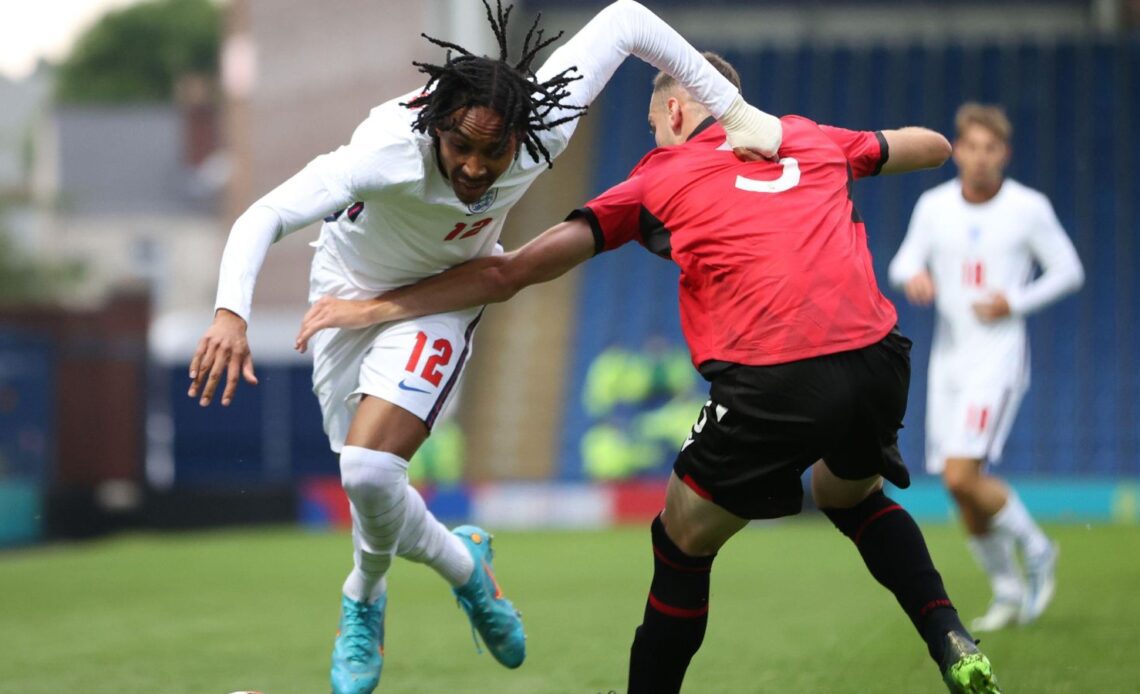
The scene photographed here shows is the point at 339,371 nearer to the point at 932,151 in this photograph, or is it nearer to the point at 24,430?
the point at 932,151

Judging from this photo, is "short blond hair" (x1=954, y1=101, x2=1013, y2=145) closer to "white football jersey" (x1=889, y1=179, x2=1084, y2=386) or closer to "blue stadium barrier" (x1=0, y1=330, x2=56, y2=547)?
"white football jersey" (x1=889, y1=179, x2=1084, y2=386)

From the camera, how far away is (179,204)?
5669 centimetres

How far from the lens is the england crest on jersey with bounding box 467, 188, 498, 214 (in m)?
5.17

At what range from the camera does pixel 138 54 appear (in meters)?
65.4

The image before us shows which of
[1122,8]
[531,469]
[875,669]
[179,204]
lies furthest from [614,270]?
[179,204]

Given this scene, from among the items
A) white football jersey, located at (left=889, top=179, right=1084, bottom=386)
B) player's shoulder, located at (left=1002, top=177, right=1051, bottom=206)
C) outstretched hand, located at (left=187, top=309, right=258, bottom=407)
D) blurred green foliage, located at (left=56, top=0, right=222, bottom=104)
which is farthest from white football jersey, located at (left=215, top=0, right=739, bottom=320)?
blurred green foliage, located at (left=56, top=0, right=222, bottom=104)

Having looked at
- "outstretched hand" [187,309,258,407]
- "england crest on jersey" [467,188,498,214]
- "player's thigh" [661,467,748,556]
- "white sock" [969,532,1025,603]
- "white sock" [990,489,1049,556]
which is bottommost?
"white sock" [969,532,1025,603]

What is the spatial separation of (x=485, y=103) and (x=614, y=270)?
17.4m

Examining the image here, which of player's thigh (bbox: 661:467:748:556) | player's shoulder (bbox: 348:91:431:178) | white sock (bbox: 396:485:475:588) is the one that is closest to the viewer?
player's thigh (bbox: 661:467:748:556)

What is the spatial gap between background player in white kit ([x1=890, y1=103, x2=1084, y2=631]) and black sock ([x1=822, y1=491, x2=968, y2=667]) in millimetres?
2764

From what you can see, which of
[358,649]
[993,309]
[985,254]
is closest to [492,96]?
[358,649]

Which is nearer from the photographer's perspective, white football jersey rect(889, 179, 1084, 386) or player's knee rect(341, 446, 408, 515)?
player's knee rect(341, 446, 408, 515)

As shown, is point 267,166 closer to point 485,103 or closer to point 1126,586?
point 1126,586

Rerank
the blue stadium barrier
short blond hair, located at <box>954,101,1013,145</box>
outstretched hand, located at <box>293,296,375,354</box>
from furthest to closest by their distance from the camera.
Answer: the blue stadium barrier, short blond hair, located at <box>954,101,1013,145</box>, outstretched hand, located at <box>293,296,375,354</box>
